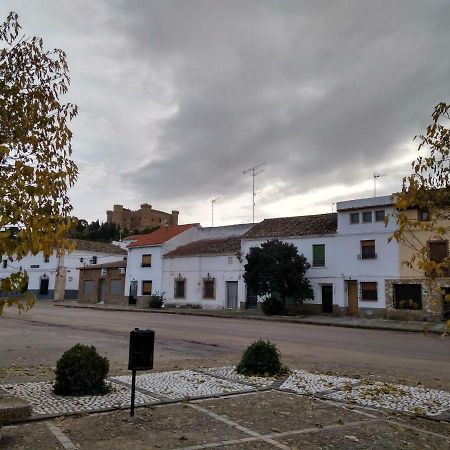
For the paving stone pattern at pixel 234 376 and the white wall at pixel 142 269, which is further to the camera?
the white wall at pixel 142 269

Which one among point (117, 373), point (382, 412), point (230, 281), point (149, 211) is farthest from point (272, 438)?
point (149, 211)

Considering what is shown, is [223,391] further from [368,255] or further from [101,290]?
[101,290]

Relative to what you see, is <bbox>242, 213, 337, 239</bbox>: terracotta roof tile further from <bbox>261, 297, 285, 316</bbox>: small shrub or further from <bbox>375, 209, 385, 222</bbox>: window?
<bbox>261, 297, 285, 316</bbox>: small shrub

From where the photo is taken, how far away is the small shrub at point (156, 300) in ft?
132

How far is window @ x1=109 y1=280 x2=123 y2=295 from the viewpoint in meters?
45.7

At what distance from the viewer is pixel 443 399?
726 centimetres

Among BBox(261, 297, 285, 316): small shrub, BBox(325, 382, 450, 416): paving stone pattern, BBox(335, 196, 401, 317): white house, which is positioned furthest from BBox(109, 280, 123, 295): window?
BBox(325, 382, 450, 416): paving stone pattern

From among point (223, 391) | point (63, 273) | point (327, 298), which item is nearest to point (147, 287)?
point (63, 273)

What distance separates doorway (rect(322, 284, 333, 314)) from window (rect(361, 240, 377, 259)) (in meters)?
3.16

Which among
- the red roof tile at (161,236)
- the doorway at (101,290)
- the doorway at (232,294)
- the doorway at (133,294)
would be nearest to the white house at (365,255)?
the doorway at (232,294)

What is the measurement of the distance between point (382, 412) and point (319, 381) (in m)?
2.26

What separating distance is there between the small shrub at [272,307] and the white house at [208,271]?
16.2 ft

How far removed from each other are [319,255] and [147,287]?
17769 millimetres

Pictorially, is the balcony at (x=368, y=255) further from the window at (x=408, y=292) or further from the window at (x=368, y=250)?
Answer: the window at (x=408, y=292)
